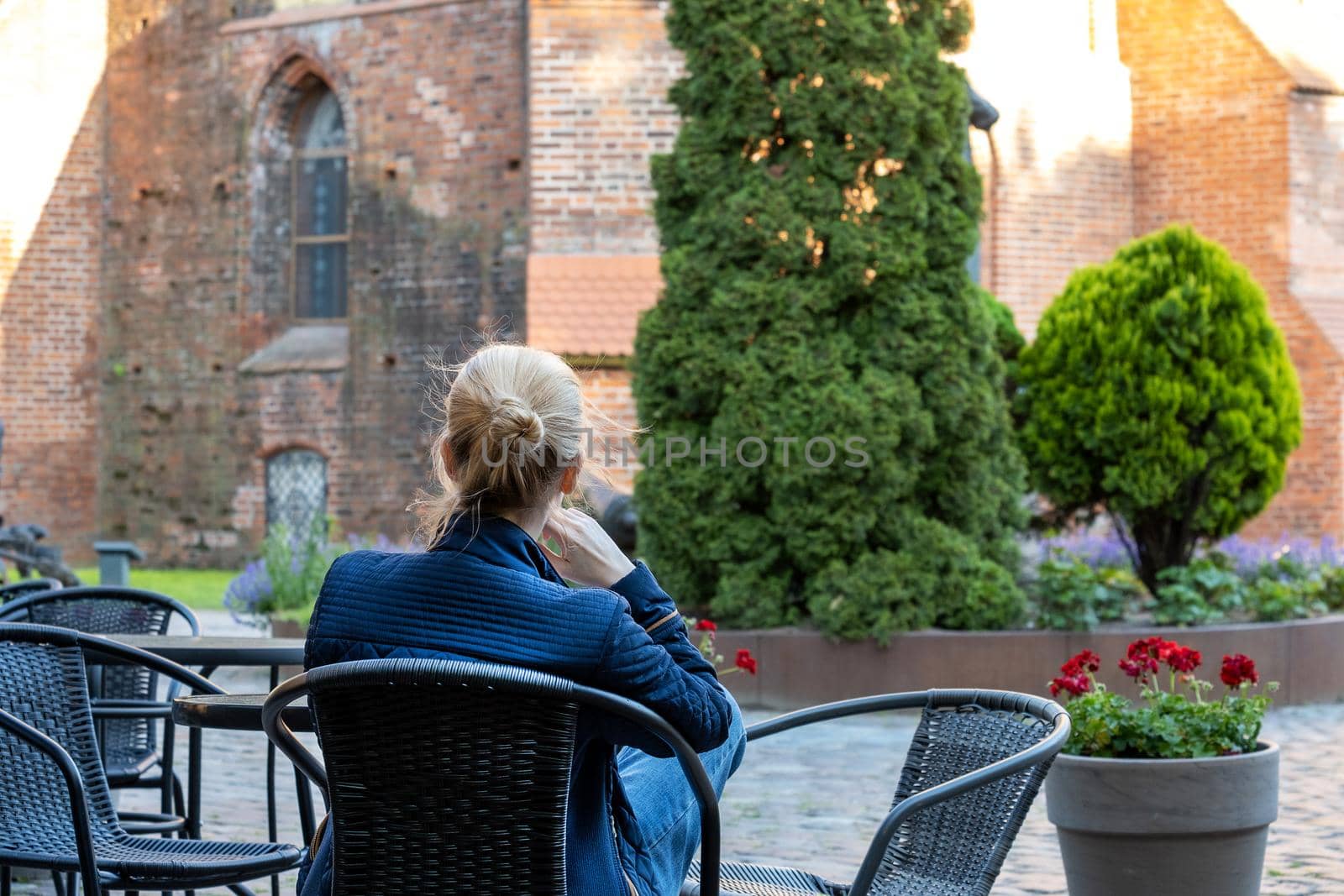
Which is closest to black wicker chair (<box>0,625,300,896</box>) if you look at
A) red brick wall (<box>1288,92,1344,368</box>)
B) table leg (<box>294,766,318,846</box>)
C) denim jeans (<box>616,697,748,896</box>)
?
table leg (<box>294,766,318,846</box>)

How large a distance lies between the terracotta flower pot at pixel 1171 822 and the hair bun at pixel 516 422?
6.54 ft

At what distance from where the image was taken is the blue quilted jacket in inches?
84.0

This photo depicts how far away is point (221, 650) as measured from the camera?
352 cm

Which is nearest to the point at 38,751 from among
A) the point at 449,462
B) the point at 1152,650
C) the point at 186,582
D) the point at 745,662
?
the point at 449,462

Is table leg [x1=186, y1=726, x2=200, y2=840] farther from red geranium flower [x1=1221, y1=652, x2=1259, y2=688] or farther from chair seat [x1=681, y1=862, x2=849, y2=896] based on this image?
red geranium flower [x1=1221, y1=652, x2=1259, y2=688]

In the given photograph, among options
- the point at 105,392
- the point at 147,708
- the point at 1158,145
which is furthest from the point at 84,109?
the point at 147,708

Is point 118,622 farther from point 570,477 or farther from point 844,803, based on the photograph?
point 844,803

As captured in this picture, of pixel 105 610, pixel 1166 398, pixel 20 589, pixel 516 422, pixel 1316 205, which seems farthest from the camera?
pixel 1316 205

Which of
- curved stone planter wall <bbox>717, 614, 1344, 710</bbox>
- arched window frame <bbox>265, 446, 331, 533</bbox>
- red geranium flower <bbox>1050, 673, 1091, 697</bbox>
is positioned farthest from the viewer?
arched window frame <bbox>265, 446, 331, 533</bbox>

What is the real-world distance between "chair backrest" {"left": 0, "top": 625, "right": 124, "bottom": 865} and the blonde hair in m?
1.20

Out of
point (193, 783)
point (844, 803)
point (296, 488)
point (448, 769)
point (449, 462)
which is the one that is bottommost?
point (844, 803)

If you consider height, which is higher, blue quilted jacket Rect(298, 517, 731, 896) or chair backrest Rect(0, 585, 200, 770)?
blue quilted jacket Rect(298, 517, 731, 896)

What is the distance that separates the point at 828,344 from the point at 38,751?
5797mm

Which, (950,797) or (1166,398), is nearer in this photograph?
(950,797)
